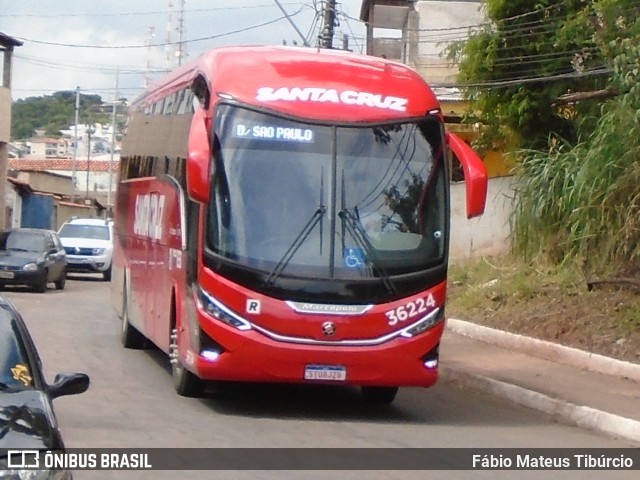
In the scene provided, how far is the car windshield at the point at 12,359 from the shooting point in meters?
7.18

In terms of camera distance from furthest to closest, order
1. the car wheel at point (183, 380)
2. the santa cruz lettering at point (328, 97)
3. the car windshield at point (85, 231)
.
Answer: the car windshield at point (85, 231) < the car wheel at point (183, 380) < the santa cruz lettering at point (328, 97)

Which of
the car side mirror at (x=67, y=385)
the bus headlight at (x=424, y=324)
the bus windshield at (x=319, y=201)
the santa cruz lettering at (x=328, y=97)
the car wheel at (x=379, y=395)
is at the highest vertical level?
the santa cruz lettering at (x=328, y=97)

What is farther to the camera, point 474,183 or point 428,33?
point 428,33

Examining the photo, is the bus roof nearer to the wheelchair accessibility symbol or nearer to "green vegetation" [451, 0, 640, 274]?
the wheelchair accessibility symbol

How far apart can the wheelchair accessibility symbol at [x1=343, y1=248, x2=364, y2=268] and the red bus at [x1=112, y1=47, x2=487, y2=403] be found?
0.05ft

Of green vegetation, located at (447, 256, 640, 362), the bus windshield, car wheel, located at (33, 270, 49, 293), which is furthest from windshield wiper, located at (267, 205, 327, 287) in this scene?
car wheel, located at (33, 270, 49, 293)

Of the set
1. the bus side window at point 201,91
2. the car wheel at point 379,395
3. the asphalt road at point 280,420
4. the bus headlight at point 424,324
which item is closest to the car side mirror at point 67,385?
the asphalt road at point 280,420

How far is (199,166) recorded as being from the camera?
1162cm

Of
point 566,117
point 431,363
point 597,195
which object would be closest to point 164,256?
point 431,363

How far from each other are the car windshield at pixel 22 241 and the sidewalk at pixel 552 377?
14.0 meters

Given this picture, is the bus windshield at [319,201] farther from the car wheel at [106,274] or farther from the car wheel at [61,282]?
the car wheel at [106,274]

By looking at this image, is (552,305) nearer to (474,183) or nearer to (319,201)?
(474,183)

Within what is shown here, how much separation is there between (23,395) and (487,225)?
20916 mm

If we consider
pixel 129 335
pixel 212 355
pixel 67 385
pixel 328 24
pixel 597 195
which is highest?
pixel 328 24
